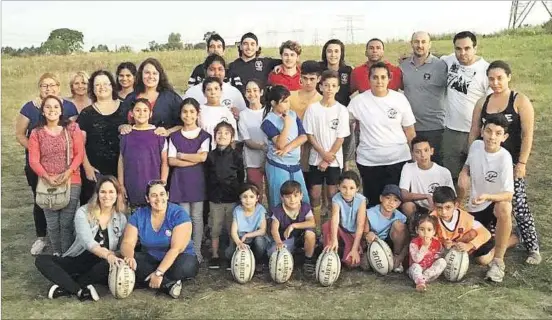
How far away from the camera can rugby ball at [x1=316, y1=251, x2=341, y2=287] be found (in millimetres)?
6035

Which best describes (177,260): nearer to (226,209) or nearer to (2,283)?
(226,209)

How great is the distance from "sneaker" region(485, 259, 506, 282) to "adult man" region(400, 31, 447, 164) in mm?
1580

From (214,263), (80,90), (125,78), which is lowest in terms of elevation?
(214,263)

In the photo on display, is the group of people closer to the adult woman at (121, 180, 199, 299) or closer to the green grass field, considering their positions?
the adult woman at (121, 180, 199, 299)

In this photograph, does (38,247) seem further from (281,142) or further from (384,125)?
(384,125)

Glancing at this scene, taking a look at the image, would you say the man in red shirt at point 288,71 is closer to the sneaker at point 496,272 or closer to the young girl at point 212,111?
the young girl at point 212,111

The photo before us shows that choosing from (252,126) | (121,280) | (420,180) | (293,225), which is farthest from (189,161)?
(420,180)

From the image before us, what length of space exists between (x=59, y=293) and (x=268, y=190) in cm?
227

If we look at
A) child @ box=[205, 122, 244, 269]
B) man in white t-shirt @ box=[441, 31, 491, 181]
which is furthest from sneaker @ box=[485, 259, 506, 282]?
child @ box=[205, 122, 244, 269]

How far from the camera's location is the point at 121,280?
5734 millimetres

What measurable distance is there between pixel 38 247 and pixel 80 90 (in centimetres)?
176

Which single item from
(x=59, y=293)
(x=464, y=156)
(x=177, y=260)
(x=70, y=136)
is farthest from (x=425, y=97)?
(x=59, y=293)

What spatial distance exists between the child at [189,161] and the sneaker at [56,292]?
131 cm

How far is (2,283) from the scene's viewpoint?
20.8ft
